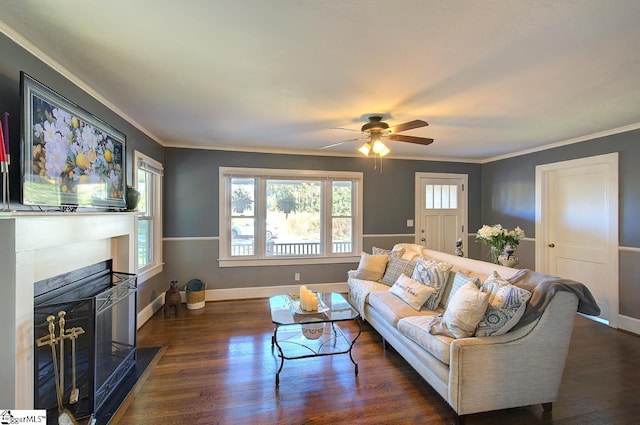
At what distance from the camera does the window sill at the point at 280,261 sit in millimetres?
4379

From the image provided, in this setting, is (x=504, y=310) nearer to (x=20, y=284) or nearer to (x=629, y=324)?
(x=20, y=284)

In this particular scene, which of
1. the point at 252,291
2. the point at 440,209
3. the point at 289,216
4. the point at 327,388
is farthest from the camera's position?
the point at 440,209

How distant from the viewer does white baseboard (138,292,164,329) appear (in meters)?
3.40

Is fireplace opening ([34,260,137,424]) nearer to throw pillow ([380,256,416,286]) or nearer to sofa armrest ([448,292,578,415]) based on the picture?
sofa armrest ([448,292,578,415])

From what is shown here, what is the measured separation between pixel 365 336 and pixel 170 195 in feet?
11.1

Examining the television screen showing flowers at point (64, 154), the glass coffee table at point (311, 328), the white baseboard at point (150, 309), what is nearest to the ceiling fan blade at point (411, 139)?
the glass coffee table at point (311, 328)

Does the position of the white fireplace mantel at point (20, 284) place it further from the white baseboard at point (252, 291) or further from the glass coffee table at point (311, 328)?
the white baseboard at point (252, 291)

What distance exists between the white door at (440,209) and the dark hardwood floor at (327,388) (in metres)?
2.40

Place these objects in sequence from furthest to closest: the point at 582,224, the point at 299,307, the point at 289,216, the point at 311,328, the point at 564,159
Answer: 1. the point at 289,216
2. the point at 564,159
3. the point at 582,224
4. the point at 299,307
5. the point at 311,328

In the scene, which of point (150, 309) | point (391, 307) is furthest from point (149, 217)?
point (391, 307)

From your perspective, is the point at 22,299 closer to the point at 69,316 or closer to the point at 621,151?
the point at 69,316

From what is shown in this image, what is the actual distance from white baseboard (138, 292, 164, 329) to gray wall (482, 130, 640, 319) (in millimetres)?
5704

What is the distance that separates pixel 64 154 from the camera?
1890mm

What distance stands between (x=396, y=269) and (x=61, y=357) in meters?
3.02
